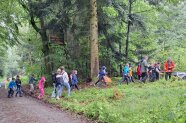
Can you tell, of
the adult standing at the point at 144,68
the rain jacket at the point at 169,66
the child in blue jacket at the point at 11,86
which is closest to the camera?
the rain jacket at the point at 169,66

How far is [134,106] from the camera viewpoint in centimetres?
1307

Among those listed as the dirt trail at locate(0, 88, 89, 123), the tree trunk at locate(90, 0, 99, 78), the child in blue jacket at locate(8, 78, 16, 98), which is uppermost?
the tree trunk at locate(90, 0, 99, 78)

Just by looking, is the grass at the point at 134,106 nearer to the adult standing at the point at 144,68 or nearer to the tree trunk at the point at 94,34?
the adult standing at the point at 144,68

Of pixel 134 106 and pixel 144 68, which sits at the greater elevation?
pixel 144 68

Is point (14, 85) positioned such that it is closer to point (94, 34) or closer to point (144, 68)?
point (94, 34)

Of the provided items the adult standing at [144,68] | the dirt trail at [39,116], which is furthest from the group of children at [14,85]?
the dirt trail at [39,116]

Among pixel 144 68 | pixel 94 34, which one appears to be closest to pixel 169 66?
pixel 144 68

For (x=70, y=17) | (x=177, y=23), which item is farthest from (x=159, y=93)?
(x=177, y=23)

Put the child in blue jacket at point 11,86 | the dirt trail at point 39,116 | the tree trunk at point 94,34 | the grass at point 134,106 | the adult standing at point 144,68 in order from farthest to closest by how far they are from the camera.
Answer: the child in blue jacket at point 11,86 < the adult standing at point 144,68 < the tree trunk at point 94,34 < the dirt trail at point 39,116 < the grass at point 134,106

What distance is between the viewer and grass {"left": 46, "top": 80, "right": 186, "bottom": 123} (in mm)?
9102

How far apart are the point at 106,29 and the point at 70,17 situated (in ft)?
9.24

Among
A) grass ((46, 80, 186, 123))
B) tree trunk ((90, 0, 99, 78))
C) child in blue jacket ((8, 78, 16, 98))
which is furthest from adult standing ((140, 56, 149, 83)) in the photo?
child in blue jacket ((8, 78, 16, 98))

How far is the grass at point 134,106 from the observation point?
29.9 ft

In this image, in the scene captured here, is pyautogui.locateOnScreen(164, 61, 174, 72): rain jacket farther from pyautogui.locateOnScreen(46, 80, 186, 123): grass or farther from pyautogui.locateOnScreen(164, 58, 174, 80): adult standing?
pyautogui.locateOnScreen(46, 80, 186, 123): grass
